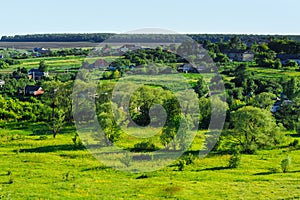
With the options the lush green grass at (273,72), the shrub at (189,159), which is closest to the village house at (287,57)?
the lush green grass at (273,72)

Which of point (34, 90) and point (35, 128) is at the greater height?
point (34, 90)

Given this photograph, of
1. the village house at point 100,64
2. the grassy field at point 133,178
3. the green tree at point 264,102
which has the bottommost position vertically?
the grassy field at point 133,178

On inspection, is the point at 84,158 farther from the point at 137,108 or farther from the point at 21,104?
the point at 21,104

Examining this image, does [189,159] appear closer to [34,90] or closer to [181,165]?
[181,165]

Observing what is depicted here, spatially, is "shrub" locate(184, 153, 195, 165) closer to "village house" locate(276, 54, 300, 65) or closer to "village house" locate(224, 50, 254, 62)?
"village house" locate(276, 54, 300, 65)

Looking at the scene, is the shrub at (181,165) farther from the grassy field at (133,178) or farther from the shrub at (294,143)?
the shrub at (294,143)

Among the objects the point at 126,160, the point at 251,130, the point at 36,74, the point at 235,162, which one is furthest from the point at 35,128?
the point at 36,74

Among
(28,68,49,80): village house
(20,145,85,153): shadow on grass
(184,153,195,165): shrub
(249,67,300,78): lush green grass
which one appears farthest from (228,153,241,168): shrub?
(28,68,49,80): village house

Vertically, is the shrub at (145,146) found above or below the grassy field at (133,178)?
above

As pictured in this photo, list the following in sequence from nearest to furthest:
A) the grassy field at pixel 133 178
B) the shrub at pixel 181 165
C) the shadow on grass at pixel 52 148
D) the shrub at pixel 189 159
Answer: the grassy field at pixel 133 178, the shrub at pixel 181 165, the shrub at pixel 189 159, the shadow on grass at pixel 52 148

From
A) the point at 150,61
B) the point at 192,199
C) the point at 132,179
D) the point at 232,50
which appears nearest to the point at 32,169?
the point at 132,179
